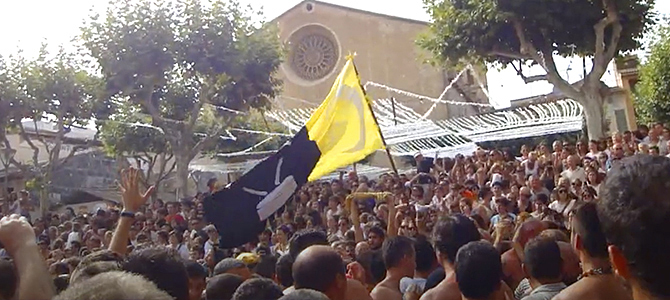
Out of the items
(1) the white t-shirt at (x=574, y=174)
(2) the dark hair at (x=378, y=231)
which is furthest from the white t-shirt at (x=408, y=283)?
(1) the white t-shirt at (x=574, y=174)

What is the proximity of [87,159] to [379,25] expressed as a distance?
14.8 meters

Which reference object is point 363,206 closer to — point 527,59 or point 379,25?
point 527,59

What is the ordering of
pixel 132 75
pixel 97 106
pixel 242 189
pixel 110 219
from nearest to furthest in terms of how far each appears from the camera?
pixel 242 189 < pixel 110 219 < pixel 132 75 < pixel 97 106

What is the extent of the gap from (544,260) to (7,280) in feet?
8.62

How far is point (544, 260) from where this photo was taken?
13.0 ft

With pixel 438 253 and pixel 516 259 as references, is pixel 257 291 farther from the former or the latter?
pixel 516 259

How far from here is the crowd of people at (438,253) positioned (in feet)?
6.32

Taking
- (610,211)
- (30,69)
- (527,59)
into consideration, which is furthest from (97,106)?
(610,211)

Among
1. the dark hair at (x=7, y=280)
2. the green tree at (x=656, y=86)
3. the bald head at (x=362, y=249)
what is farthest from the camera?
the green tree at (x=656, y=86)

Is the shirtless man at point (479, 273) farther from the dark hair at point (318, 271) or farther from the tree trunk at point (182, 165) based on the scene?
the tree trunk at point (182, 165)

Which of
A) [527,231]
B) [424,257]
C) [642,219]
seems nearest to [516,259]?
[527,231]

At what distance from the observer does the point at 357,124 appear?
8.33m

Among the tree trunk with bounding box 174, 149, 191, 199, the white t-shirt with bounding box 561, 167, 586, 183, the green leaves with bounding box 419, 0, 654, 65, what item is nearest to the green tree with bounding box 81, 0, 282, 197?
the tree trunk with bounding box 174, 149, 191, 199

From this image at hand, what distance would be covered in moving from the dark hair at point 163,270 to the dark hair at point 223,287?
0.66 metres
